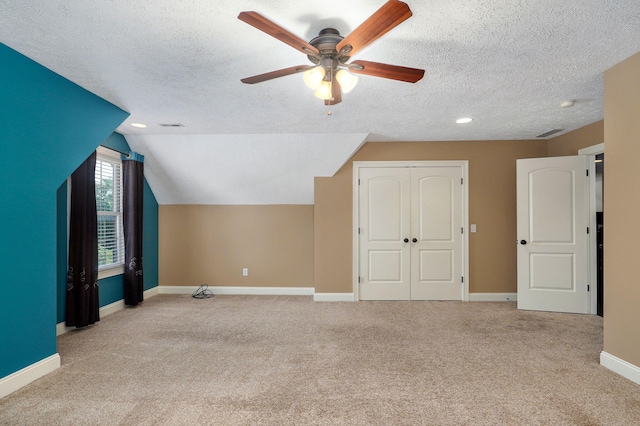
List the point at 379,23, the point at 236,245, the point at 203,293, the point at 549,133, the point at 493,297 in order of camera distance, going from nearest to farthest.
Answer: the point at 379,23
the point at 549,133
the point at 493,297
the point at 203,293
the point at 236,245

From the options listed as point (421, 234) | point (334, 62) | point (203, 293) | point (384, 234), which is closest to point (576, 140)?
point (421, 234)

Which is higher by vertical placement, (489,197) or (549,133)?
(549,133)

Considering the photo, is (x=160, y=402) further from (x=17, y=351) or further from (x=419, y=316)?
(x=419, y=316)

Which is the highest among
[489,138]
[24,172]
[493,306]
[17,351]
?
[489,138]

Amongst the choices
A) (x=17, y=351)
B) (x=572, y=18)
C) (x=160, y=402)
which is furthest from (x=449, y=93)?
(x=17, y=351)

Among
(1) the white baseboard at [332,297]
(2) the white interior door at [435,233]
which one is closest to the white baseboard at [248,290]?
(1) the white baseboard at [332,297]

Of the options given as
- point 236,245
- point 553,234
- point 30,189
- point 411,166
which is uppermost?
point 411,166

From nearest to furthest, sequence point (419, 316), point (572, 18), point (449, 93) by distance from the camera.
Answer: point (572, 18)
point (449, 93)
point (419, 316)

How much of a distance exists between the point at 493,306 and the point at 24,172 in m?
5.20

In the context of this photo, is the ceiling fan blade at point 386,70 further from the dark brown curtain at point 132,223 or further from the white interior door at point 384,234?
the dark brown curtain at point 132,223

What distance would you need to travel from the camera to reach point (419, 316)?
12.2ft

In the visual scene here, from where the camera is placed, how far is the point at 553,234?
3.85 meters

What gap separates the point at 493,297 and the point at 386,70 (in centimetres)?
400

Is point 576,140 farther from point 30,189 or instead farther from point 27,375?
point 27,375
